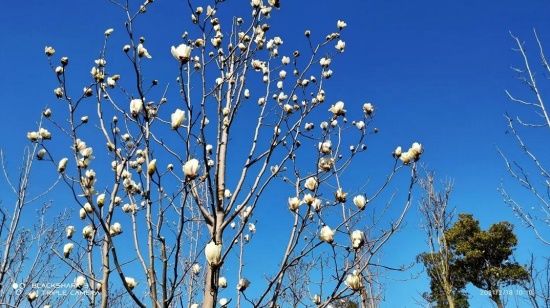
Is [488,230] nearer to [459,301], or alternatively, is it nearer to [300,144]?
[459,301]

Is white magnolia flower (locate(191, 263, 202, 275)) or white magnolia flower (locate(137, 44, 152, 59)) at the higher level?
white magnolia flower (locate(137, 44, 152, 59))

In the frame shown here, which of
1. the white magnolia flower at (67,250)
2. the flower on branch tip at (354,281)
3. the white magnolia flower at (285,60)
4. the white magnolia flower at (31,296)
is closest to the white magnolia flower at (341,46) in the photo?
the white magnolia flower at (285,60)

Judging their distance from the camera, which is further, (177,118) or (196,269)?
(196,269)

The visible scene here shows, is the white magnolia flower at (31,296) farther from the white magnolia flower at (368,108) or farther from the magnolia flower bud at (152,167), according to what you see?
the white magnolia flower at (368,108)

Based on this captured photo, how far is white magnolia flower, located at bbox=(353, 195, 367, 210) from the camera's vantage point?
7.13ft

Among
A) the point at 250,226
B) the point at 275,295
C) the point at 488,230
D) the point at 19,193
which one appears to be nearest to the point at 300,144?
the point at 250,226

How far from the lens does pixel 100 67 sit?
2.45m

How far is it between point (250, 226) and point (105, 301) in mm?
1254

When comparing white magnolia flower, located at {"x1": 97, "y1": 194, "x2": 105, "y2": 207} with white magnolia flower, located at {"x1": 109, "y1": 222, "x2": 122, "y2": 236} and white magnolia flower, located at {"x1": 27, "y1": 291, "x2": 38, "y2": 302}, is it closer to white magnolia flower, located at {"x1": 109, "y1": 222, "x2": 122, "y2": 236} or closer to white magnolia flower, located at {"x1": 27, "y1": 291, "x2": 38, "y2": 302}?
white magnolia flower, located at {"x1": 109, "y1": 222, "x2": 122, "y2": 236}

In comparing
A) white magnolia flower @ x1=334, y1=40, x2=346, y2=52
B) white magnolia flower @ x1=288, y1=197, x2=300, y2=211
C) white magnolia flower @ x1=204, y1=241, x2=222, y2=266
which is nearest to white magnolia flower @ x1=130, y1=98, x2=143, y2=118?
white magnolia flower @ x1=204, y1=241, x2=222, y2=266

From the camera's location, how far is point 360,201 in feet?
7.18

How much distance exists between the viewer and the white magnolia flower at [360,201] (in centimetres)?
217

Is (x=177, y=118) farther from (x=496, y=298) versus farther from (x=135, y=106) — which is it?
(x=496, y=298)

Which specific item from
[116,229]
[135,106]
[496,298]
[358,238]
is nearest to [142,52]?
[135,106]
